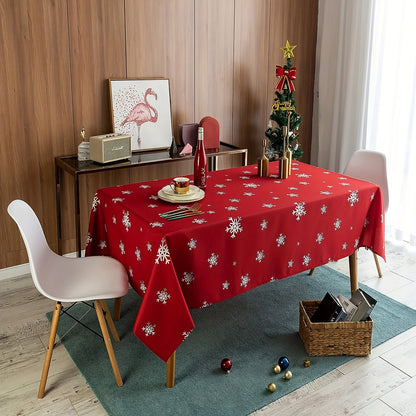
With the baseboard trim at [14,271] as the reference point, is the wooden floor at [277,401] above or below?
below

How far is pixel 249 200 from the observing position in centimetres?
258

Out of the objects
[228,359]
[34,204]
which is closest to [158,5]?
[34,204]

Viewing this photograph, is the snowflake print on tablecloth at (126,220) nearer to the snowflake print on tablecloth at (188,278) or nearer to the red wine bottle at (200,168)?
the snowflake print on tablecloth at (188,278)

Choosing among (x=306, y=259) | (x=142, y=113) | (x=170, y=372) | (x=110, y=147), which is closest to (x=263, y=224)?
(x=306, y=259)

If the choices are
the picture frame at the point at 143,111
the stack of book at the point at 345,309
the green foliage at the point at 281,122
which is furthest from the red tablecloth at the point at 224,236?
the green foliage at the point at 281,122

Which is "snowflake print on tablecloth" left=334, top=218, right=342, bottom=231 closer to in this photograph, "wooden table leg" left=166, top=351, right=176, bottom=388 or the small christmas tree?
"wooden table leg" left=166, top=351, right=176, bottom=388

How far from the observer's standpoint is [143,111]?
3.67 meters

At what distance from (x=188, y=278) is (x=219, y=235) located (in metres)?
0.24

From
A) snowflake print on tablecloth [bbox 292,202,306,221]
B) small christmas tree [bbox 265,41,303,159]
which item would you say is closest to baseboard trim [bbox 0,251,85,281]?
snowflake print on tablecloth [bbox 292,202,306,221]

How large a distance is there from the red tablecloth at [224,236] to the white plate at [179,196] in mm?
35

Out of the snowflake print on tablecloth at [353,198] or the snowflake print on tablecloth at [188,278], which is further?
the snowflake print on tablecloth at [353,198]

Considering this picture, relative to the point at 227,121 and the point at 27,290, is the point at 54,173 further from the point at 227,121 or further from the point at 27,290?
the point at 227,121

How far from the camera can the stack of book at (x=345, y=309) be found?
2.56 metres

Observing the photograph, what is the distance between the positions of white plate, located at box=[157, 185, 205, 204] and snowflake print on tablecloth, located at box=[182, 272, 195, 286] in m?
0.40
